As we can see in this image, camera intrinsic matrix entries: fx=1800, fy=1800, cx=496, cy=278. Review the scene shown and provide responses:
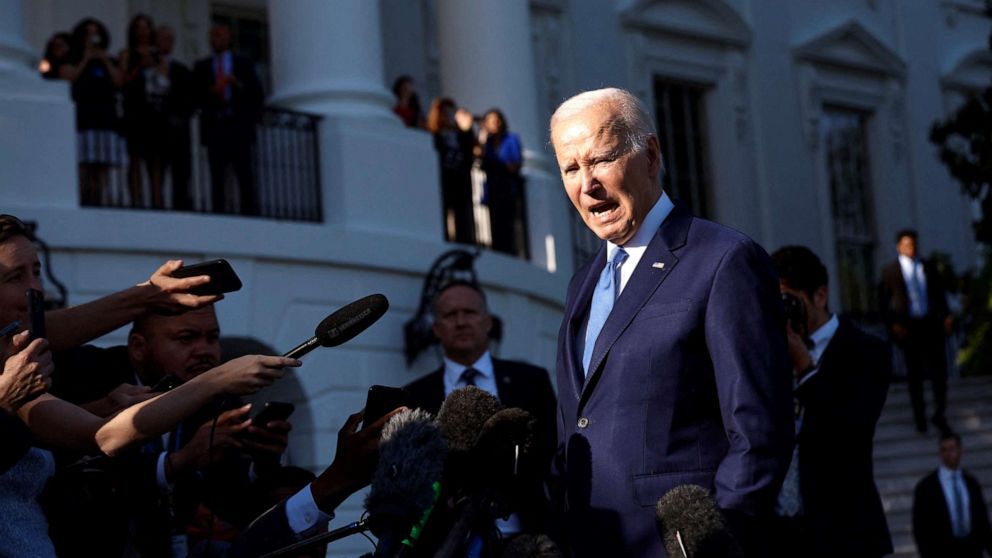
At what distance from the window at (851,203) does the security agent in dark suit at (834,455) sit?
18330 millimetres

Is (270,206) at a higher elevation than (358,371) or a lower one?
higher

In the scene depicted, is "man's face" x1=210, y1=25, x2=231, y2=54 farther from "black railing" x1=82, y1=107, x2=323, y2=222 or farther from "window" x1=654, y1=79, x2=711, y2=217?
"window" x1=654, y1=79, x2=711, y2=217

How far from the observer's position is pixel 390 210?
48.5 ft

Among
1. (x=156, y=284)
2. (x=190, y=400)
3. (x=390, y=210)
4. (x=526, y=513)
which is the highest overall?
(x=390, y=210)

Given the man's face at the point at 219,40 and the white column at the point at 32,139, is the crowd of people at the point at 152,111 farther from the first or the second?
the white column at the point at 32,139

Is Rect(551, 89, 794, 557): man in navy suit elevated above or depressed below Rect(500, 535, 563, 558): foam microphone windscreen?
above

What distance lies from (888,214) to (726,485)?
2176cm

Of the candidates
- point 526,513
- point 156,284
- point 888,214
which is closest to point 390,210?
point 526,513

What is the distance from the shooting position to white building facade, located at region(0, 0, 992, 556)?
43.1ft

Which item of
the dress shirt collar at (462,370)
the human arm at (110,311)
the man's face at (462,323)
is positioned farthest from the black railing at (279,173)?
the human arm at (110,311)

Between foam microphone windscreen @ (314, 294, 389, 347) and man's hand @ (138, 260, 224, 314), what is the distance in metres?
0.88

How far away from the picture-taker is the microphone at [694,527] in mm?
4031

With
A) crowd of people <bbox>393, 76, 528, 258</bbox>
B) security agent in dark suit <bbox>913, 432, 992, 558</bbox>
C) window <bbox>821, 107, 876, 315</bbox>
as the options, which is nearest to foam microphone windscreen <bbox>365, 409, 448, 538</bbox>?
crowd of people <bbox>393, 76, 528, 258</bbox>

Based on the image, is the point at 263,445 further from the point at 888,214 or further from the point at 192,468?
the point at 888,214
